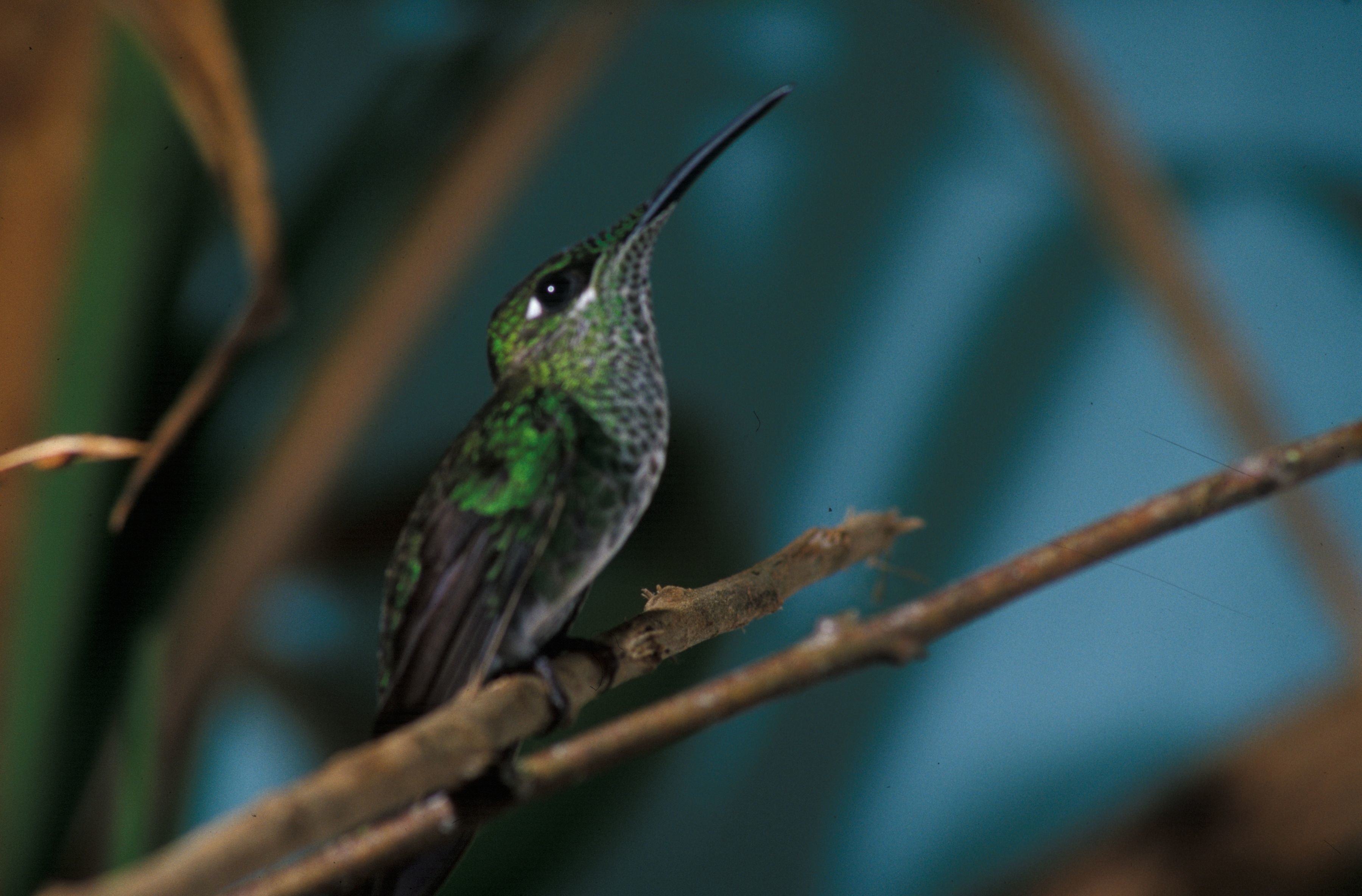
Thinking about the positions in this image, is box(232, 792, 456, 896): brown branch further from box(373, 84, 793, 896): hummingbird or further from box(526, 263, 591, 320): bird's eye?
box(526, 263, 591, 320): bird's eye

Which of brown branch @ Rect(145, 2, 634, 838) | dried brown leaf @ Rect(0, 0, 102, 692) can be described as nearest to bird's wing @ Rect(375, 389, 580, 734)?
brown branch @ Rect(145, 2, 634, 838)

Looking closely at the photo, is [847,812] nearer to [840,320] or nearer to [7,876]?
[840,320]

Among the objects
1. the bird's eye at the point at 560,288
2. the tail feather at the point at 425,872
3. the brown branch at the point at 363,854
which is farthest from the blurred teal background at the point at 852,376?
the brown branch at the point at 363,854

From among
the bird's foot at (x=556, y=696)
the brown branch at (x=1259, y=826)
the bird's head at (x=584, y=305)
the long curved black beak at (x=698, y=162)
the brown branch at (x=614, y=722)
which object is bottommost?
the brown branch at (x=1259, y=826)

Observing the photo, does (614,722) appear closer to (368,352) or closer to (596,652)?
(596,652)

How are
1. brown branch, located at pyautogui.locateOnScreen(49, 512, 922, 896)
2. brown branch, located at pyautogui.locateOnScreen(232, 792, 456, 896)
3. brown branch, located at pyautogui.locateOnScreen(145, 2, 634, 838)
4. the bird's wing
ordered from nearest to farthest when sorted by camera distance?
brown branch, located at pyautogui.locateOnScreen(49, 512, 922, 896) → brown branch, located at pyautogui.locateOnScreen(232, 792, 456, 896) → the bird's wing → brown branch, located at pyautogui.locateOnScreen(145, 2, 634, 838)

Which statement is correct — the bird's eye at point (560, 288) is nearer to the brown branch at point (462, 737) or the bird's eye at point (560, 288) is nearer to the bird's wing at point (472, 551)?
the bird's wing at point (472, 551)

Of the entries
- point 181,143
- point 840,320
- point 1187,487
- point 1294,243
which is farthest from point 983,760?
point 181,143
